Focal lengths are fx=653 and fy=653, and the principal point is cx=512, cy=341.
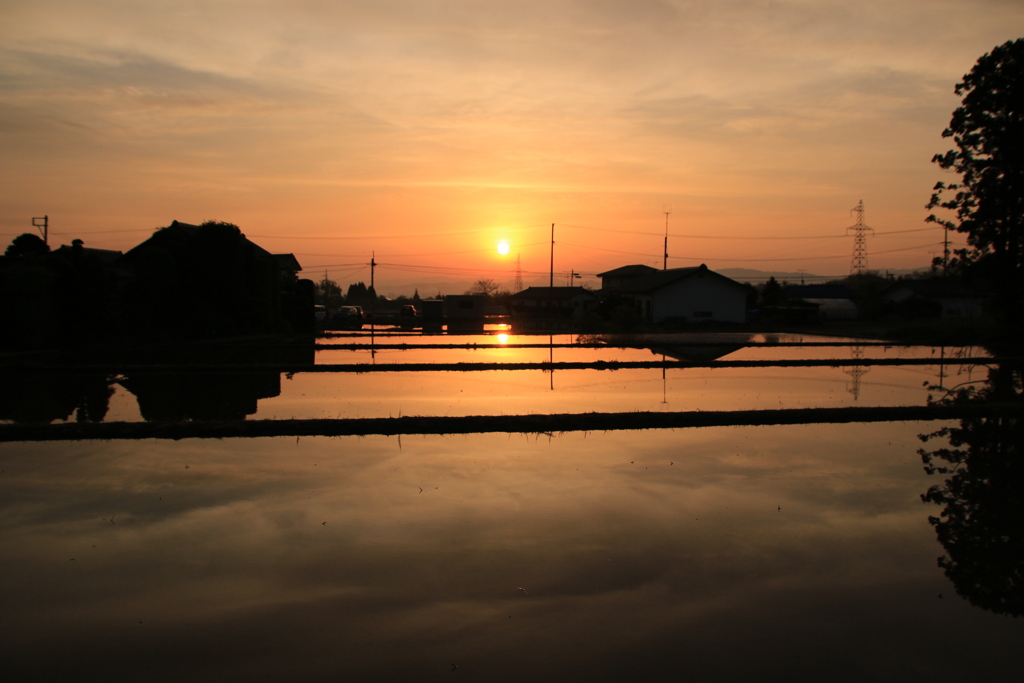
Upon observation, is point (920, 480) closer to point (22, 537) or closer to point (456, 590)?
point (456, 590)

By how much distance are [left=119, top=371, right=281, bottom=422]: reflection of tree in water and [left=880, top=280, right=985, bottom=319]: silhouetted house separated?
49012 mm

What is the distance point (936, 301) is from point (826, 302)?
8802mm

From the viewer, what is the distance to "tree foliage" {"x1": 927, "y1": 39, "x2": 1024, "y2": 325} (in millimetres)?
25656

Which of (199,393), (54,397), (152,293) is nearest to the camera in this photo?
(54,397)

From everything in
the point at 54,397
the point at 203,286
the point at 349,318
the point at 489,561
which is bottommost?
the point at 489,561

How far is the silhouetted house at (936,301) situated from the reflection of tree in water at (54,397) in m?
52.6

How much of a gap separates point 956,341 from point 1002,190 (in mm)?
6862

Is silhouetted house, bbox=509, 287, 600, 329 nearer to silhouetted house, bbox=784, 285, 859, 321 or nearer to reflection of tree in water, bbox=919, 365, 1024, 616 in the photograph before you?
silhouetted house, bbox=784, 285, 859, 321

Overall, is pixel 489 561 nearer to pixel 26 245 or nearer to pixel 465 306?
pixel 26 245

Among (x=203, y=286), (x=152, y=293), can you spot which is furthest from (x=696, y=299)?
(x=152, y=293)

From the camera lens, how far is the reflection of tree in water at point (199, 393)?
1273 centimetres

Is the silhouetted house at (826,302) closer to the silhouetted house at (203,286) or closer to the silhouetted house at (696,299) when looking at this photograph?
the silhouetted house at (696,299)

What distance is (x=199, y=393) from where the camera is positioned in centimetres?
1520

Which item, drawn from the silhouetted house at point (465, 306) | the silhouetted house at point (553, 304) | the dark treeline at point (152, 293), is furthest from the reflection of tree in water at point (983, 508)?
the silhouetted house at point (465, 306)
